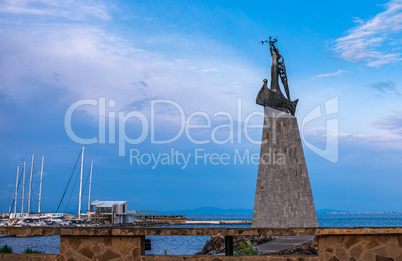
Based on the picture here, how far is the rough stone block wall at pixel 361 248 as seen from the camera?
21.7 feet

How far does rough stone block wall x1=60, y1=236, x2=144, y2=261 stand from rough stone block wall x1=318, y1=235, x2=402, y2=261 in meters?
2.83

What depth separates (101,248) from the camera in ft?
23.1

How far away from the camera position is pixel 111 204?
8450 centimetres

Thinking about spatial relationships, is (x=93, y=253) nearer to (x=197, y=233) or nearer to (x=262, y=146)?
(x=197, y=233)

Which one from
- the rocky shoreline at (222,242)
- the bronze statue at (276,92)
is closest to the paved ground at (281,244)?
the rocky shoreline at (222,242)

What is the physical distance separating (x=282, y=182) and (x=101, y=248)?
1998cm

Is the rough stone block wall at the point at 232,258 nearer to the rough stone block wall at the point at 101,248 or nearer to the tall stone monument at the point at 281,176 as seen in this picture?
the rough stone block wall at the point at 101,248

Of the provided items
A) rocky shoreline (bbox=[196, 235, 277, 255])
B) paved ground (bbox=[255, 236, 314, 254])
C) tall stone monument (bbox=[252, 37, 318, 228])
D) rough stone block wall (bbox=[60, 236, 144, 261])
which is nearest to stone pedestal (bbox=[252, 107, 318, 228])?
tall stone monument (bbox=[252, 37, 318, 228])

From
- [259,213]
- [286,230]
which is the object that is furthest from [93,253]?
[259,213]

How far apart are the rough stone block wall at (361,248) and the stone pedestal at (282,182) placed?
18962mm

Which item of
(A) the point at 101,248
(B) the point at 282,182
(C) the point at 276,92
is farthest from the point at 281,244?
(A) the point at 101,248

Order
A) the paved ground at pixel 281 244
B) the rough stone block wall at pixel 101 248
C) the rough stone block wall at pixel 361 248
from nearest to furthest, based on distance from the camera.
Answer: the rough stone block wall at pixel 361 248, the rough stone block wall at pixel 101 248, the paved ground at pixel 281 244

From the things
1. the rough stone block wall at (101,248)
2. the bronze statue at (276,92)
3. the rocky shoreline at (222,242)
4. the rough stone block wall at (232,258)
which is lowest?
the rocky shoreline at (222,242)

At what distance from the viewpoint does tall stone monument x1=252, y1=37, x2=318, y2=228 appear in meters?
25.8
